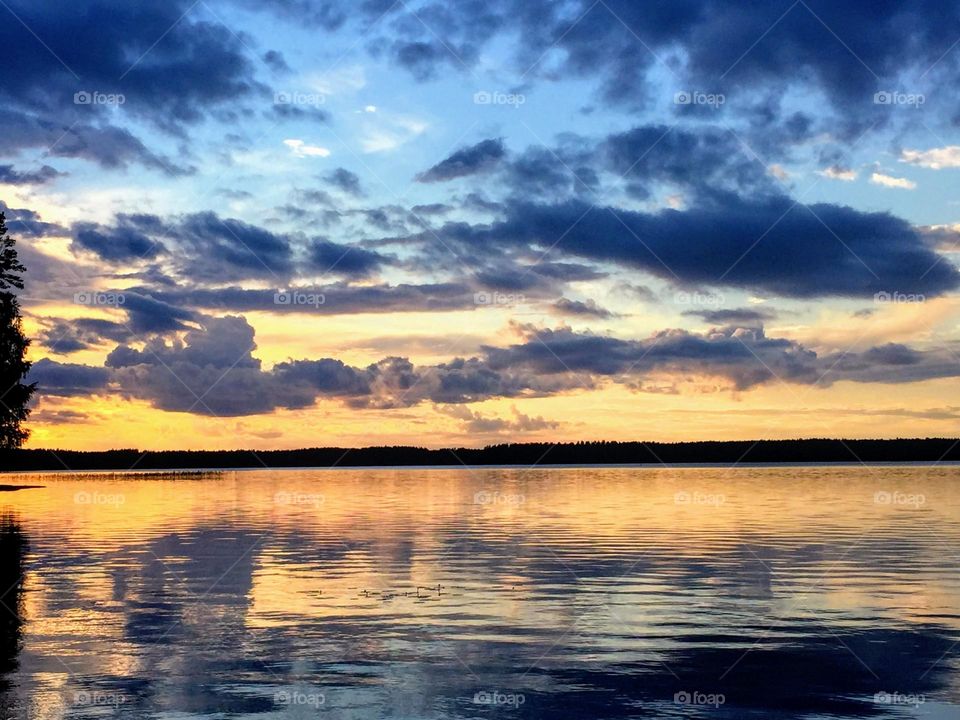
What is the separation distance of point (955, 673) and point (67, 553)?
3724 cm

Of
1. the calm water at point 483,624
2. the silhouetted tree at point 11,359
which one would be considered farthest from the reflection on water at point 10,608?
the silhouetted tree at point 11,359

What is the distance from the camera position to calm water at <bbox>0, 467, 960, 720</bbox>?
1919 cm

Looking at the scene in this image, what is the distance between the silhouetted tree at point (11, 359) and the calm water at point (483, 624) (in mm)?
33291

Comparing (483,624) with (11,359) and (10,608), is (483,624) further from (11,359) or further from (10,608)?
(11,359)

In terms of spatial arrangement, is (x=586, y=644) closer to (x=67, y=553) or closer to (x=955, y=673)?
(x=955, y=673)

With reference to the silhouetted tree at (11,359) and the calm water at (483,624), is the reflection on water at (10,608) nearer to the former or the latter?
the calm water at (483,624)

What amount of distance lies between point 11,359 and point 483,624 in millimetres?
72128

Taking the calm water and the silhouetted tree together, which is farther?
the silhouetted tree

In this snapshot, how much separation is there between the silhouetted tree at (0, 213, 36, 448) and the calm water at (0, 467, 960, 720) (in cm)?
3329

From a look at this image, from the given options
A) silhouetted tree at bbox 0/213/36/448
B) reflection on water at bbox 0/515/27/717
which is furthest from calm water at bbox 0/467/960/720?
silhouetted tree at bbox 0/213/36/448

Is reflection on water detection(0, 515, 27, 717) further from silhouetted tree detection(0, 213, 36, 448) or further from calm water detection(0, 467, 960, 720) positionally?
silhouetted tree detection(0, 213, 36, 448)

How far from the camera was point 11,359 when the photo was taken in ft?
288

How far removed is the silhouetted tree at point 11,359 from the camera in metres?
83.2

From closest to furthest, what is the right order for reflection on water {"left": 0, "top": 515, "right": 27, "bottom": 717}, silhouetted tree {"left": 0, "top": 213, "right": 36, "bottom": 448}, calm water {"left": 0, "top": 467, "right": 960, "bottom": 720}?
1. calm water {"left": 0, "top": 467, "right": 960, "bottom": 720}
2. reflection on water {"left": 0, "top": 515, "right": 27, "bottom": 717}
3. silhouetted tree {"left": 0, "top": 213, "right": 36, "bottom": 448}
